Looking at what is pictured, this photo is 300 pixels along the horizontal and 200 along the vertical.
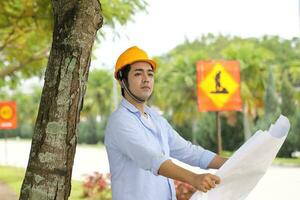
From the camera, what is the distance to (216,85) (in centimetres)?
1388

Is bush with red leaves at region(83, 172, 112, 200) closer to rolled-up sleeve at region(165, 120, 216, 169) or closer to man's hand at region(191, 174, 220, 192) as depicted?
rolled-up sleeve at region(165, 120, 216, 169)

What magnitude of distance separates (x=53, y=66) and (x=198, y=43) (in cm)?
6968

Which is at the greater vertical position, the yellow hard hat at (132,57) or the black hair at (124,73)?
the yellow hard hat at (132,57)

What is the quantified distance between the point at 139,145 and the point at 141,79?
1.32 ft

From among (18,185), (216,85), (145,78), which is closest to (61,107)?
(145,78)

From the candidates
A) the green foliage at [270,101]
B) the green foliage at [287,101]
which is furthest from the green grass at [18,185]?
the green foliage at [270,101]

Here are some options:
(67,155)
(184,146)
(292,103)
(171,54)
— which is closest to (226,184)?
(184,146)

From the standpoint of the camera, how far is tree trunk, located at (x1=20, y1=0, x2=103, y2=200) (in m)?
3.30

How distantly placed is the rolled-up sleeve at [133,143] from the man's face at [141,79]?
18 cm

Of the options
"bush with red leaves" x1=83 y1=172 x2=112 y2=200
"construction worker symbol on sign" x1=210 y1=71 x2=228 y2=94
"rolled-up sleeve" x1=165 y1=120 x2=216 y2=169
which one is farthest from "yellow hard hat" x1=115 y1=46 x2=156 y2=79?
"construction worker symbol on sign" x1=210 y1=71 x2=228 y2=94

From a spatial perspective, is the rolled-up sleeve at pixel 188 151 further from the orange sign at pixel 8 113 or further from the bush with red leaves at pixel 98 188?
the orange sign at pixel 8 113

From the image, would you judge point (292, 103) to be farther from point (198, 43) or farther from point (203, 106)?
point (198, 43)

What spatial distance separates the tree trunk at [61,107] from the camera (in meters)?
3.30

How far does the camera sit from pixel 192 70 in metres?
45.5
